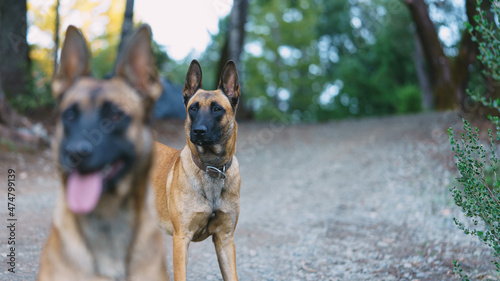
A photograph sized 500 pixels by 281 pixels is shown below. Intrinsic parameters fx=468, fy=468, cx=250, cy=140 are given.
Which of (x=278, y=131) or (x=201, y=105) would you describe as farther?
(x=278, y=131)

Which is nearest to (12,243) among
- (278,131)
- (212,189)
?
(212,189)

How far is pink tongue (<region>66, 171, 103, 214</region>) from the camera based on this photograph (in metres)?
2.25

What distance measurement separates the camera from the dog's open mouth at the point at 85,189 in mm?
2250

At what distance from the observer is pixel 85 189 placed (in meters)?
2.27

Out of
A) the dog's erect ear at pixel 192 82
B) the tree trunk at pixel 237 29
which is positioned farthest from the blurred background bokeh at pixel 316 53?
the dog's erect ear at pixel 192 82

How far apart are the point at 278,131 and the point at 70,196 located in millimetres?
15578

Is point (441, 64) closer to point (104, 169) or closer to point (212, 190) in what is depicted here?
point (212, 190)

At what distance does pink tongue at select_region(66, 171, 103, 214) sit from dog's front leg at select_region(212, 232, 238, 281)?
2351mm

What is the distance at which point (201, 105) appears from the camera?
499cm

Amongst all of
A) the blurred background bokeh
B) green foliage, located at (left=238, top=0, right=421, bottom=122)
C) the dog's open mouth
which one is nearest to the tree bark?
the blurred background bokeh

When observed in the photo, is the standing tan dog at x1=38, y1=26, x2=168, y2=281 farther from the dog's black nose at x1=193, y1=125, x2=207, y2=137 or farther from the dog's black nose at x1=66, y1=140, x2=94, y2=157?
the dog's black nose at x1=193, y1=125, x2=207, y2=137

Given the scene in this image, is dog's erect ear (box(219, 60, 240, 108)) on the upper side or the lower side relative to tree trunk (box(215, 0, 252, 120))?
lower

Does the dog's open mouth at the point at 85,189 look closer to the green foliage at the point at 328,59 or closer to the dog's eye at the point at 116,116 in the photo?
the dog's eye at the point at 116,116

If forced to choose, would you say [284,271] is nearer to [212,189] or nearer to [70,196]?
[212,189]
